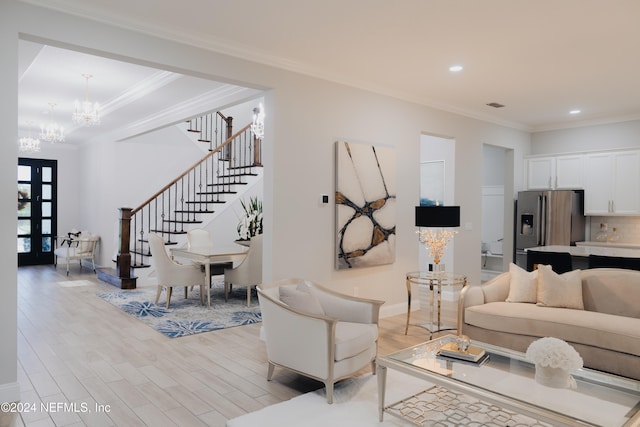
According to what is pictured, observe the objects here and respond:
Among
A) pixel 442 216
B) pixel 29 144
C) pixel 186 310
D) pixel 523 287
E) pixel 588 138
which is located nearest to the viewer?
pixel 523 287

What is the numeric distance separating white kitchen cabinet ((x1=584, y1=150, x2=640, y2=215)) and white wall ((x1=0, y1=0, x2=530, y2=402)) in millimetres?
1592

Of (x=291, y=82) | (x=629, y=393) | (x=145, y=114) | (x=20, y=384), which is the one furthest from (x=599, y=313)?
(x=145, y=114)

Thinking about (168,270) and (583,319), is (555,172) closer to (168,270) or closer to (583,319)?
(583,319)

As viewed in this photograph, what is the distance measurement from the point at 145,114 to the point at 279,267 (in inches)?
176

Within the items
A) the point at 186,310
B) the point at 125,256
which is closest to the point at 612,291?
the point at 186,310

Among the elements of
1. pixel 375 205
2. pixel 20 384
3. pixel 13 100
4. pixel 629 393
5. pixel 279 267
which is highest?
pixel 13 100

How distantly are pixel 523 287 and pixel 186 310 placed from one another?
4.20m

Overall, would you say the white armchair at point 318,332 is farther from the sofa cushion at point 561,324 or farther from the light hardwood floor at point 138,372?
the sofa cushion at point 561,324

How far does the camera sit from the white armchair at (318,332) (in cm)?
313

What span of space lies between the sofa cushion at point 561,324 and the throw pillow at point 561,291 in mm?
75

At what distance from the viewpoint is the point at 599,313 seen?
3.98 m

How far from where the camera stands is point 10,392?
3.13 meters

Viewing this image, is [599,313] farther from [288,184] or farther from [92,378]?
[92,378]

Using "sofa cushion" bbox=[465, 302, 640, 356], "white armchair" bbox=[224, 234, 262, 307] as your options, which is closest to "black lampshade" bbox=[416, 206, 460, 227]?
"sofa cushion" bbox=[465, 302, 640, 356]
